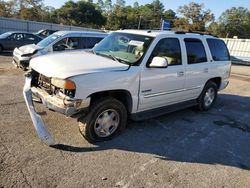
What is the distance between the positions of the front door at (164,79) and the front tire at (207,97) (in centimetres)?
113

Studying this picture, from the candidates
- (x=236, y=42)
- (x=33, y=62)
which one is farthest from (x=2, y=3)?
(x=33, y=62)

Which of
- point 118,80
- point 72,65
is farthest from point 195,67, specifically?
point 72,65

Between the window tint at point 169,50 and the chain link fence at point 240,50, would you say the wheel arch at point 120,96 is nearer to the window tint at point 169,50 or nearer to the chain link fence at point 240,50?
the window tint at point 169,50

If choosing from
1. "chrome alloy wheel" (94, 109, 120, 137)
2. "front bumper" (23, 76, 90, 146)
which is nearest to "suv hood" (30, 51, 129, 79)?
"front bumper" (23, 76, 90, 146)

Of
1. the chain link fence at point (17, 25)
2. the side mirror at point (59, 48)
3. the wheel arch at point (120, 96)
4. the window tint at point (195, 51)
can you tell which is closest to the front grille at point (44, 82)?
the wheel arch at point (120, 96)

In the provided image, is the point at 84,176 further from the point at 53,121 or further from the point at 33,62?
the point at 33,62

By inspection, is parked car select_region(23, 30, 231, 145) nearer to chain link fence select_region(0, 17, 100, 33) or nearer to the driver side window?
the driver side window

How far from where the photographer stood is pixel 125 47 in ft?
18.0

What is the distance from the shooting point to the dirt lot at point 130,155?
3.72 m

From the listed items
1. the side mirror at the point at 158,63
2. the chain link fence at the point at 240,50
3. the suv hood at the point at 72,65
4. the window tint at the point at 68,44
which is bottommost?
the chain link fence at the point at 240,50

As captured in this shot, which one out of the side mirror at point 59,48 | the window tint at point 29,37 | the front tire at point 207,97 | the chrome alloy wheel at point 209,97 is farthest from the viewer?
the window tint at point 29,37

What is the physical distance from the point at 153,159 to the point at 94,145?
3.34 ft

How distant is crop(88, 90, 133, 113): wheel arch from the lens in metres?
4.61

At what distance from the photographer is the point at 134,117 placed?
17.0ft
